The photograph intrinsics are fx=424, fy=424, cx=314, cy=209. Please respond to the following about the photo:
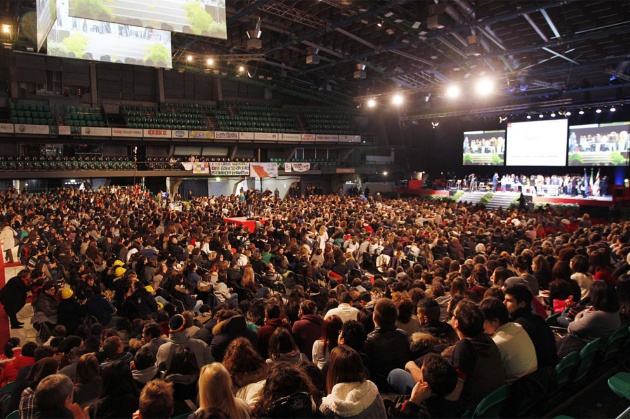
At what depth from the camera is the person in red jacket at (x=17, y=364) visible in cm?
457

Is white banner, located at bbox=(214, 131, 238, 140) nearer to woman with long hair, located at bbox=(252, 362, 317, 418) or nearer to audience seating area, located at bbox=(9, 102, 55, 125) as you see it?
audience seating area, located at bbox=(9, 102, 55, 125)

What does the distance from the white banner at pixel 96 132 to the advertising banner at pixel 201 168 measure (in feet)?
17.4

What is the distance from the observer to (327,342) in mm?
3875

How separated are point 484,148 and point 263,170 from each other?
51.5 feet

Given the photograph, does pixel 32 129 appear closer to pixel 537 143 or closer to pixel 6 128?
pixel 6 128

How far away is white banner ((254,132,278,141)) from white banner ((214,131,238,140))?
154 centimetres

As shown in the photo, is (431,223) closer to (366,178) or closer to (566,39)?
(566,39)

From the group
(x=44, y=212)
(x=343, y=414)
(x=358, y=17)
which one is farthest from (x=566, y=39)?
(x=44, y=212)

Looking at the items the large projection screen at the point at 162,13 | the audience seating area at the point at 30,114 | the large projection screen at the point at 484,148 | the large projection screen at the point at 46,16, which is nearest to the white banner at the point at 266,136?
the audience seating area at the point at 30,114

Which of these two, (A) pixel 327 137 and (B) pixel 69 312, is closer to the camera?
(B) pixel 69 312

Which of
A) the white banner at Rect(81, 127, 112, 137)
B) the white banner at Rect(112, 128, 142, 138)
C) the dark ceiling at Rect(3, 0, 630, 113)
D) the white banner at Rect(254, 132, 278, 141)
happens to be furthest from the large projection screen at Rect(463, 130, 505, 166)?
the white banner at Rect(81, 127, 112, 137)

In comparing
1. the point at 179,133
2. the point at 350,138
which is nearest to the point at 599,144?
the point at 350,138

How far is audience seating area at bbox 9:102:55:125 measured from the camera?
2384cm

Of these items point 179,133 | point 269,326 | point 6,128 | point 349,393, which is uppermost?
point 179,133
